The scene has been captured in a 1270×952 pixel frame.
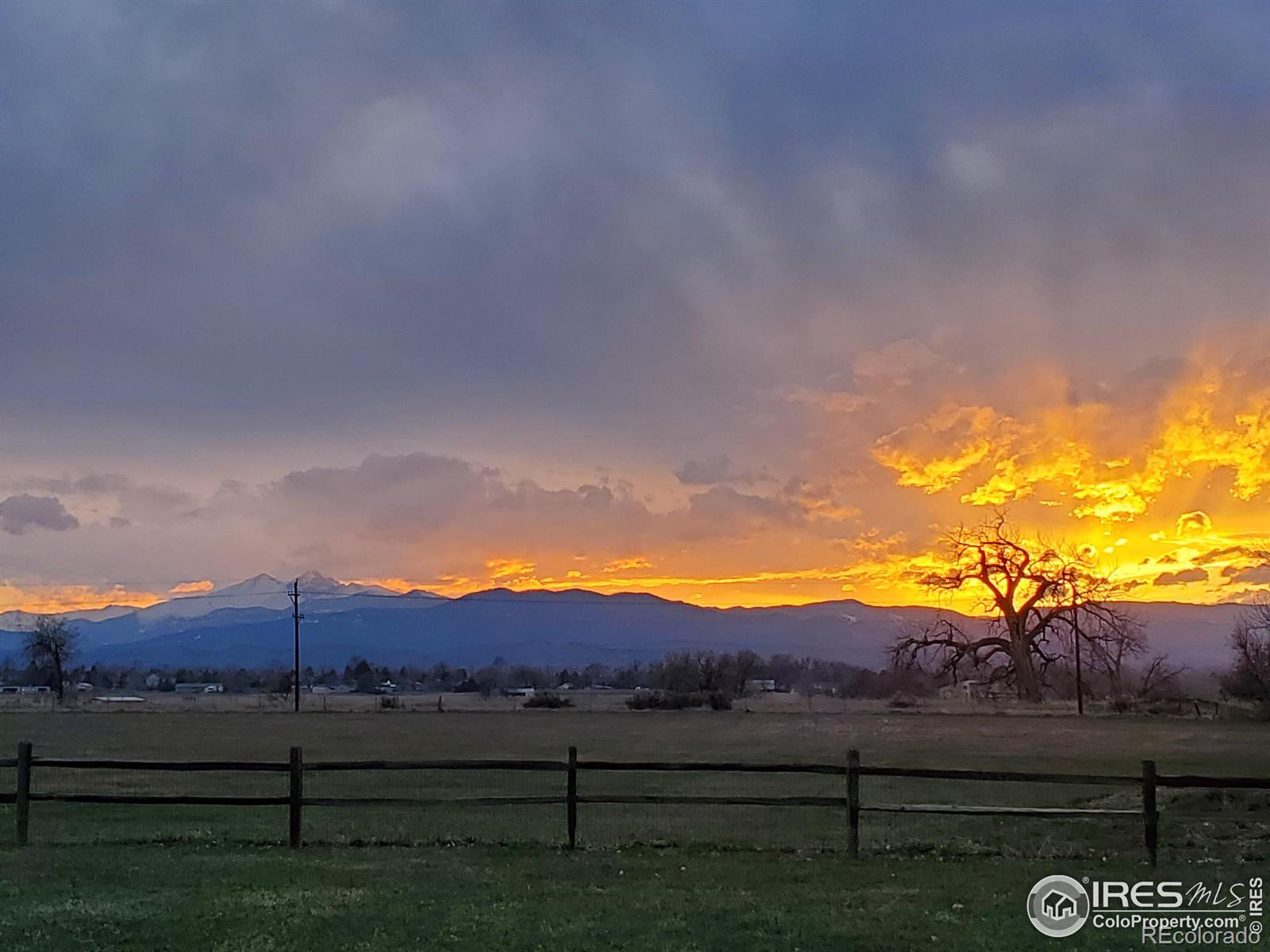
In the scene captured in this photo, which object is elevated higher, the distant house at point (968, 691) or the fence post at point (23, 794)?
the fence post at point (23, 794)

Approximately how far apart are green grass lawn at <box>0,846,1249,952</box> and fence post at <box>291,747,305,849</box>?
1.13 ft

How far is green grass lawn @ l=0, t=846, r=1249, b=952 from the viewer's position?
30.1 feet

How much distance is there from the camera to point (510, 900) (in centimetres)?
1070

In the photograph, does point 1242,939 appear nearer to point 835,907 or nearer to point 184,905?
point 835,907

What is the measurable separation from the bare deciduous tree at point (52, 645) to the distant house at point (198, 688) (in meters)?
19.2

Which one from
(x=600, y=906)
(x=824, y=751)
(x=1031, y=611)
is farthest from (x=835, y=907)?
(x=1031, y=611)

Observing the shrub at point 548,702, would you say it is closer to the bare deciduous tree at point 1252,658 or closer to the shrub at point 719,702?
the shrub at point 719,702

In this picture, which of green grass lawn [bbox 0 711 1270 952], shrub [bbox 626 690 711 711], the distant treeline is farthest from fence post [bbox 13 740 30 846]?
the distant treeline

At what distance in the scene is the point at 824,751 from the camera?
37938mm

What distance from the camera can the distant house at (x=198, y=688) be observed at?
135m

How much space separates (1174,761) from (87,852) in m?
32.4

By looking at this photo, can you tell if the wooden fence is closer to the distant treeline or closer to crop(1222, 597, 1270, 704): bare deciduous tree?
crop(1222, 597, 1270, 704): bare deciduous tree

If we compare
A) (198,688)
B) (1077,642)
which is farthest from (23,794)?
(198,688)

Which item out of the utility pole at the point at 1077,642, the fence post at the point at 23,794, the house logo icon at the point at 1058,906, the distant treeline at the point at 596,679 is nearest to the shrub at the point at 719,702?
the distant treeline at the point at 596,679
